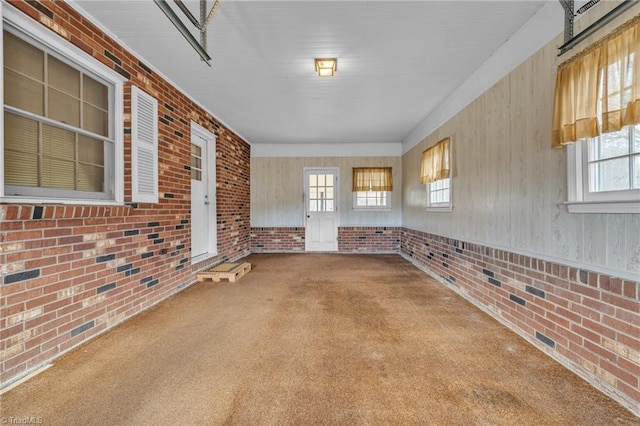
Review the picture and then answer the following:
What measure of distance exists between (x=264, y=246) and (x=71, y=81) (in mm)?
5120

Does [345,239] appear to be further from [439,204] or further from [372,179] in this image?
[439,204]

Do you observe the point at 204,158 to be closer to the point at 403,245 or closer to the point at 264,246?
the point at 264,246

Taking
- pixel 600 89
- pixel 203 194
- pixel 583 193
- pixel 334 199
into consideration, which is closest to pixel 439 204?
pixel 583 193

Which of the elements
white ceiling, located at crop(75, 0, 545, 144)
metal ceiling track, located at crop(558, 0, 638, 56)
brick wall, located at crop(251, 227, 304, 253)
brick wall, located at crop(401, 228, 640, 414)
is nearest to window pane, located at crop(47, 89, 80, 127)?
white ceiling, located at crop(75, 0, 545, 144)

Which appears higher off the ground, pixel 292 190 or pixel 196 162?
pixel 196 162

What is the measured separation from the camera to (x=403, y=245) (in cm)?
645

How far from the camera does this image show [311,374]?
1860 mm

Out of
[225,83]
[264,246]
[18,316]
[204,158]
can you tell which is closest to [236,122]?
[204,158]

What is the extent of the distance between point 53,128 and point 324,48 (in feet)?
7.86

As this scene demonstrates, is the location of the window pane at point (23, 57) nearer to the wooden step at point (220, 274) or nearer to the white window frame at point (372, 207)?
the wooden step at point (220, 274)

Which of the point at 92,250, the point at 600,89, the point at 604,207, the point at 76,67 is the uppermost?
the point at 76,67

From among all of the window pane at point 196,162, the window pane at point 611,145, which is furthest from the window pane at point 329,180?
the window pane at point 611,145

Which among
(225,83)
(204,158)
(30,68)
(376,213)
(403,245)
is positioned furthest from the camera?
(376,213)

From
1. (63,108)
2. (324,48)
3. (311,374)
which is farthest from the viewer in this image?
(324,48)
